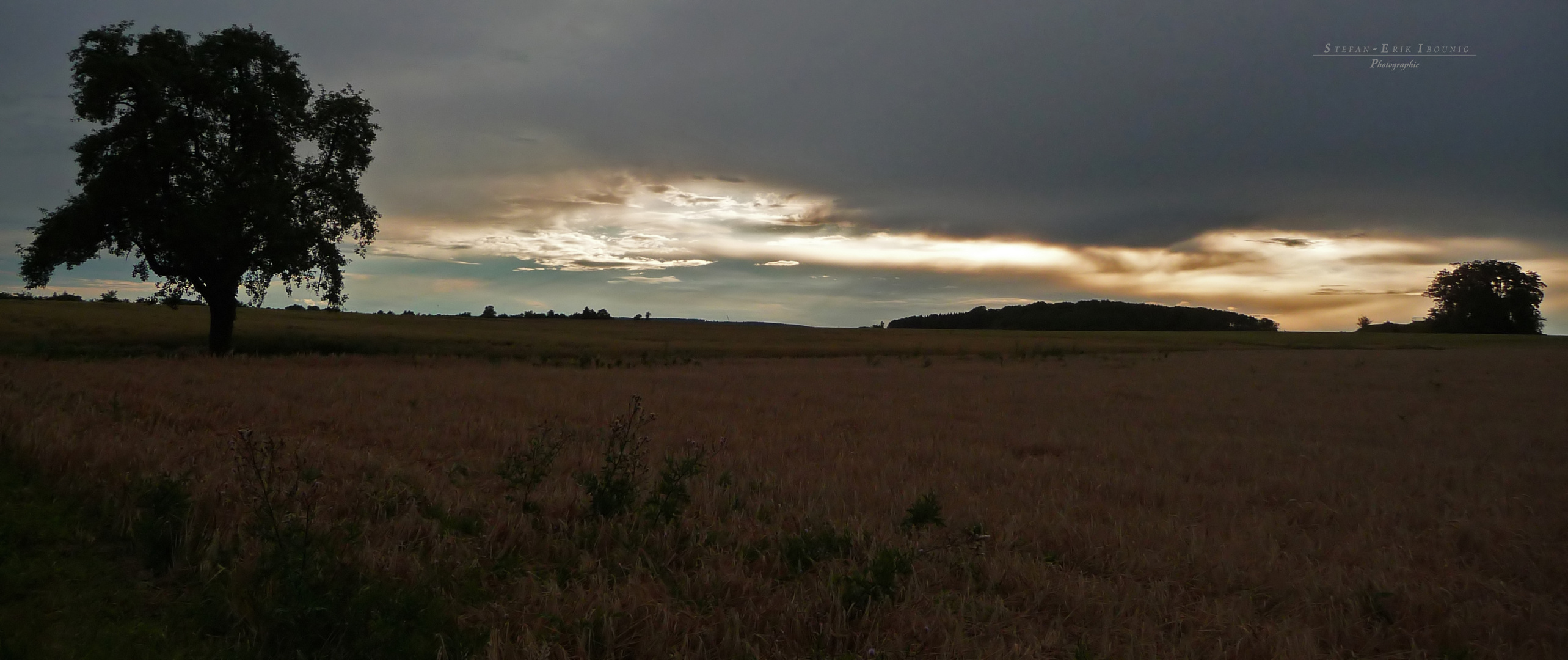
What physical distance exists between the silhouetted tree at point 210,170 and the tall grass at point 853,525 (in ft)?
46.7

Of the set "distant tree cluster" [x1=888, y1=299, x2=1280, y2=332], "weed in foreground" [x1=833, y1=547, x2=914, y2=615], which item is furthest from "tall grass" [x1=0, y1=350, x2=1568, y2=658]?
"distant tree cluster" [x1=888, y1=299, x2=1280, y2=332]

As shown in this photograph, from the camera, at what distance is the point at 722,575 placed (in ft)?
15.3

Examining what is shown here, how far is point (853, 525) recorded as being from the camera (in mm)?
5988

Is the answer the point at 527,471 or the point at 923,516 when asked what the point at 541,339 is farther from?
the point at 923,516

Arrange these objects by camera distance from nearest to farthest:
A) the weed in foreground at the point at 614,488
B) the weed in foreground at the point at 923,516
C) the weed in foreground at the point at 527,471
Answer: the weed in foreground at the point at 614,488 < the weed in foreground at the point at 923,516 < the weed in foreground at the point at 527,471

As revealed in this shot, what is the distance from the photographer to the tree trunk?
90.7 feet

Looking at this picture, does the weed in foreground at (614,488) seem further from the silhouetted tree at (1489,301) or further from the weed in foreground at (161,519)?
the silhouetted tree at (1489,301)

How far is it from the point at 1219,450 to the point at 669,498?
8.79 metres

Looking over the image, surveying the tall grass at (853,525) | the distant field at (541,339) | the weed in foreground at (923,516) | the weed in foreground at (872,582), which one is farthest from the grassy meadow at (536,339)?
the weed in foreground at (872,582)

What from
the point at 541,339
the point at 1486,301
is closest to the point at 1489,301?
the point at 1486,301

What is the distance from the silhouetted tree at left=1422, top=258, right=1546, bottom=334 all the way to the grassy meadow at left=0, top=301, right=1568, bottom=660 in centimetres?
11933

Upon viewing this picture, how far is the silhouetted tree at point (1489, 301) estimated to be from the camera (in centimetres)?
10138

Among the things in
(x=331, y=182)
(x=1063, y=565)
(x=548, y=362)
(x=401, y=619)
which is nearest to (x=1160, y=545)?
(x=1063, y=565)

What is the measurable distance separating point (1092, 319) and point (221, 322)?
130 metres
